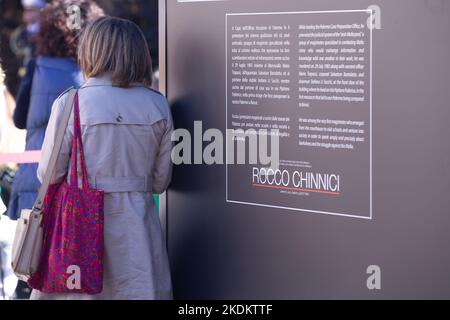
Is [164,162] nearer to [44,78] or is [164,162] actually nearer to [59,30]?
[44,78]

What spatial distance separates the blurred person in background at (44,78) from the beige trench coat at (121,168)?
1.84 metres

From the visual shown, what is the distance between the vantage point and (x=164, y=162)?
14.6 ft

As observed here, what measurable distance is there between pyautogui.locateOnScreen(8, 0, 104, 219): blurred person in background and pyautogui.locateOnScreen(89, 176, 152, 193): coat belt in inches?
73.4

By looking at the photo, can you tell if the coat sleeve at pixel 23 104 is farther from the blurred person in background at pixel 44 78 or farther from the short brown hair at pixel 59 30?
the short brown hair at pixel 59 30

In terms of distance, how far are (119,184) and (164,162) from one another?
0.30m

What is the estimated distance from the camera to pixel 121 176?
427 cm

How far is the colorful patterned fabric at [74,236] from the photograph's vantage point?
4.08 metres

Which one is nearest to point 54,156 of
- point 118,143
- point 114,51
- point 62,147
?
point 62,147

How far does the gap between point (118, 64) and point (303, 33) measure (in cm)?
84

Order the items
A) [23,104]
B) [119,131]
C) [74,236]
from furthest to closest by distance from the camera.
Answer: [23,104] < [119,131] < [74,236]

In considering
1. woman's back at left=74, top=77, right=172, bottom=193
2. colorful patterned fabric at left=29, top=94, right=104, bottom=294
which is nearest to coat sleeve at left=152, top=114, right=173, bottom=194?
woman's back at left=74, top=77, right=172, bottom=193

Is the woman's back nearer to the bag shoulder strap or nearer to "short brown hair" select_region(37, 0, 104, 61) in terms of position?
the bag shoulder strap
